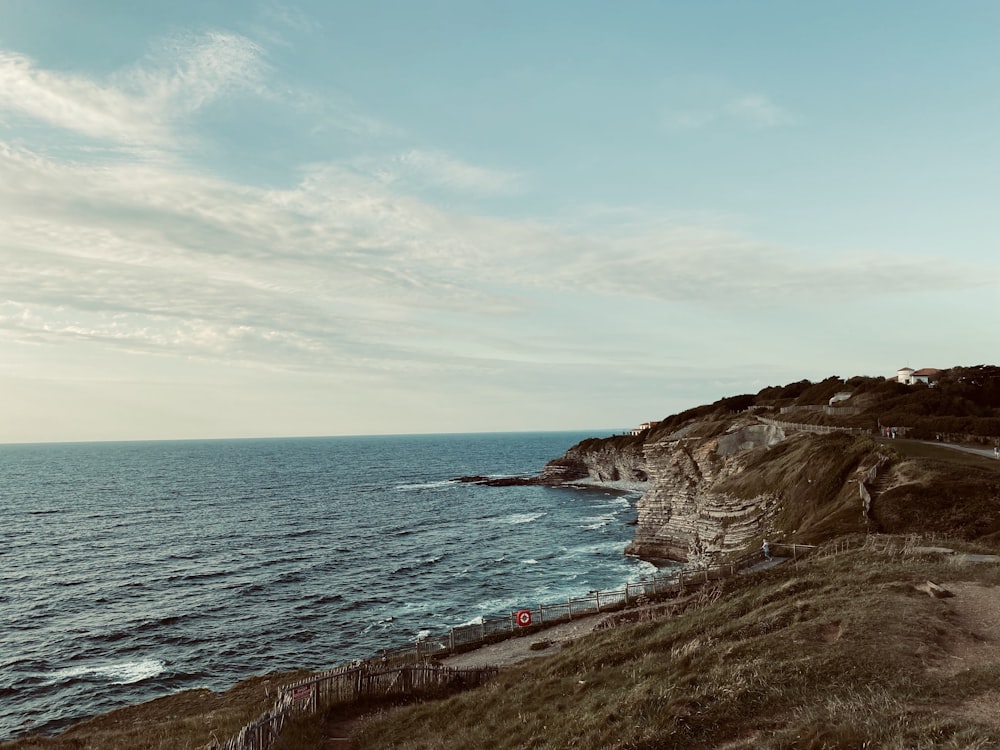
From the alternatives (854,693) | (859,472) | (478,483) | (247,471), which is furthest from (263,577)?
(247,471)

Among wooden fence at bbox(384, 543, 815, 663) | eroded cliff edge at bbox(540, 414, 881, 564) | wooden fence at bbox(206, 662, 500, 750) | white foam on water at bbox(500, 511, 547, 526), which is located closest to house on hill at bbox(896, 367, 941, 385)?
eroded cliff edge at bbox(540, 414, 881, 564)

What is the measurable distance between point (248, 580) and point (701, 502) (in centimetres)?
4682

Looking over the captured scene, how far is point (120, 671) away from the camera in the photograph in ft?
128

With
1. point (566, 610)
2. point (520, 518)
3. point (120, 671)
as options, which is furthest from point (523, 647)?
point (520, 518)

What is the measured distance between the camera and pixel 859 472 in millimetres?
43469

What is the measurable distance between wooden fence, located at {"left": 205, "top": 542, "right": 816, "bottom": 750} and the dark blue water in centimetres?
1170

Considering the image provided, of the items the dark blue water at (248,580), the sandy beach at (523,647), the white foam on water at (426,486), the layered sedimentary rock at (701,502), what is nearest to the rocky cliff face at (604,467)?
the dark blue water at (248,580)

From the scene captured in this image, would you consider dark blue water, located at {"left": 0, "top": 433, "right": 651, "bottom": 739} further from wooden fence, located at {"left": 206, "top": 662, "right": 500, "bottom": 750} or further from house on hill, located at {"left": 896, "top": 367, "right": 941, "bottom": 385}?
house on hill, located at {"left": 896, "top": 367, "right": 941, "bottom": 385}

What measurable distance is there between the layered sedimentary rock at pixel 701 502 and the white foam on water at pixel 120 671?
4350cm

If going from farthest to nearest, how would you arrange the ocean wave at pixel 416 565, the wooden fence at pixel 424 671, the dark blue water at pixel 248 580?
the ocean wave at pixel 416 565
the dark blue water at pixel 248 580
the wooden fence at pixel 424 671

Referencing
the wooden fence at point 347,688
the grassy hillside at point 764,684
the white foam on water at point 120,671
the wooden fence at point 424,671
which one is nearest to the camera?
the grassy hillside at point 764,684

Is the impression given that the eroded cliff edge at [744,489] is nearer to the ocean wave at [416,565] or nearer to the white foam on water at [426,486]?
the ocean wave at [416,565]

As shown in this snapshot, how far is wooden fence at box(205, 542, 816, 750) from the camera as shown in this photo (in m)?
17.6

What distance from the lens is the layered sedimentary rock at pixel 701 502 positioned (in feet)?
170
